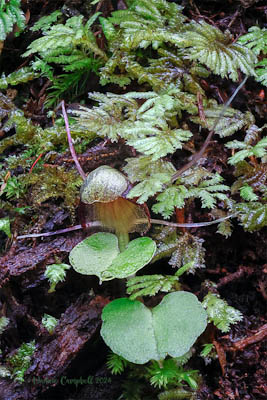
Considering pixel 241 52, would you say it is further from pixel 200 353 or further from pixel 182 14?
pixel 200 353

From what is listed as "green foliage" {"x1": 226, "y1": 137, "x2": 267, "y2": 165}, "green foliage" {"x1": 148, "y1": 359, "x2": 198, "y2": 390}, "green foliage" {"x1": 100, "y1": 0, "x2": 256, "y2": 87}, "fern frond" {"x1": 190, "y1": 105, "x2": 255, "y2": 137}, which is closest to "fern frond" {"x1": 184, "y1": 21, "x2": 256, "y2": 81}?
"green foliage" {"x1": 100, "y1": 0, "x2": 256, "y2": 87}

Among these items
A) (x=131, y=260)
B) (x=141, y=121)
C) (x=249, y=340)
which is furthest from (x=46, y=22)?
(x=249, y=340)

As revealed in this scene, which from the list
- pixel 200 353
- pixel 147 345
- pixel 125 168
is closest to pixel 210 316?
pixel 200 353

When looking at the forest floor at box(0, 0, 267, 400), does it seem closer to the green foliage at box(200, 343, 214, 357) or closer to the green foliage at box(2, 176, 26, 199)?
the green foliage at box(200, 343, 214, 357)

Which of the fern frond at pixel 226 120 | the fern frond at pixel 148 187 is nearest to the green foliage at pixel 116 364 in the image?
the fern frond at pixel 148 187

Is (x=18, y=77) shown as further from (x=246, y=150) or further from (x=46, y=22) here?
(x=246, y=150)

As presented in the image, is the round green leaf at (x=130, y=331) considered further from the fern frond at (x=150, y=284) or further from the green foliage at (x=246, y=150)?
the green foliage at (x=246, y=150)
